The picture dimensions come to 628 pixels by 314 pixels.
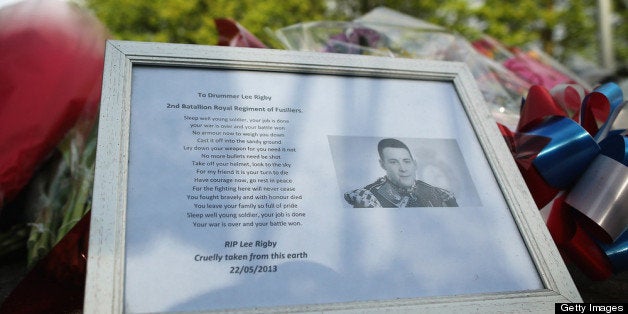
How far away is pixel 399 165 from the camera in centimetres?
93

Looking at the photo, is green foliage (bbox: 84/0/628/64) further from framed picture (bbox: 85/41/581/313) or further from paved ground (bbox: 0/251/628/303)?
framed picture (bbox: 85/41/581/313)

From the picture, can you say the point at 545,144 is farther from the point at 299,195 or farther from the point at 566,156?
the point at 299,195

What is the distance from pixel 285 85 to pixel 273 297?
447 mm

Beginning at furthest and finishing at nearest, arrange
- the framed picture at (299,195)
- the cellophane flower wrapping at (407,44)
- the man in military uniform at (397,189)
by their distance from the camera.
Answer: the cellophane flower wrapping at (407,44) < the man in military uniform at (397,189) < the framed picture at (299,195)

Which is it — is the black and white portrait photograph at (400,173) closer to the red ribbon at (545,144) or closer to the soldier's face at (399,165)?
the soldier's face at (399,165)

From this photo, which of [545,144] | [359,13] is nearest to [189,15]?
[359,13]

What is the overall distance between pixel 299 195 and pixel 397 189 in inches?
7.6

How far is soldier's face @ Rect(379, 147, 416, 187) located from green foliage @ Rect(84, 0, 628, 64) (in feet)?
11.2

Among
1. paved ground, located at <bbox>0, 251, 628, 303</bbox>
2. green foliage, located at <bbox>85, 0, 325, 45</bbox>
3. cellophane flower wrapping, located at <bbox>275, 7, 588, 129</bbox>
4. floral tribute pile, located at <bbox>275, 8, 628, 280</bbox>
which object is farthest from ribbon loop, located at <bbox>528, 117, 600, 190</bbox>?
green foliage, located at <bbox>85, 0, 325, 45</bbox>

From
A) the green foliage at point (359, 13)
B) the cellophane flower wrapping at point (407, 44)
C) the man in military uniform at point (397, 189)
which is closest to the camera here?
the man in military uniform at point (397, 189)

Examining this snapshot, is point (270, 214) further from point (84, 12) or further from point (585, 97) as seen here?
point (84, 12)

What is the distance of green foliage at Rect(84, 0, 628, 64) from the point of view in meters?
4.43

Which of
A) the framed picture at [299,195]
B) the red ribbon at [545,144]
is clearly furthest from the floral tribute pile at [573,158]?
the framed picture at [299,195]

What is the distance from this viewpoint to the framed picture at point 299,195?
2.41 ft
